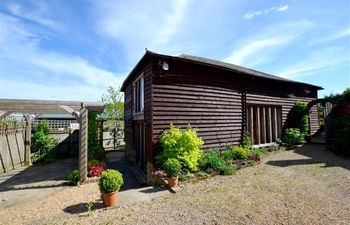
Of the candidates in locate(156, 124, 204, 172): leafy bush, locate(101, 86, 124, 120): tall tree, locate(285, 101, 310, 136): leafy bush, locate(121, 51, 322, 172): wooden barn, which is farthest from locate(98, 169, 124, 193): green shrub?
locate(101, 86, 124, 120): tall tree

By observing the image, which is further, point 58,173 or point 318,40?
point 318,40

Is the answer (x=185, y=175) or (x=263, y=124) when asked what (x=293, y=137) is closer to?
(x=263, y=124)

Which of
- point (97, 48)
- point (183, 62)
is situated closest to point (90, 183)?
point (183, 62)

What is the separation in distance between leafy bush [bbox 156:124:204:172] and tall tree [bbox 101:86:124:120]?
1361cm

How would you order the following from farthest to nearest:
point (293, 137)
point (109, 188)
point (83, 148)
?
point (293, 137)
point (83, 148)
point (109, 188)

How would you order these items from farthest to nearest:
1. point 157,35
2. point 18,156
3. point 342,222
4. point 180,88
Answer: point 18,156 → point 157,35 → point 180,88 → point 342,222

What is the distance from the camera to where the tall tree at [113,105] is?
20538 millimetres

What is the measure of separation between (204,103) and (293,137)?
6.36 m

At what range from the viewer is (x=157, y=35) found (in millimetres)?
9055

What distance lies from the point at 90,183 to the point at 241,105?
7.40 m

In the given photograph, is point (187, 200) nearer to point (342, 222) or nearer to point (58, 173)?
point (342, 222)

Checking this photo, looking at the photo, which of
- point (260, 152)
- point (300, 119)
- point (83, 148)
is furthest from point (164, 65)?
point (300, 119)

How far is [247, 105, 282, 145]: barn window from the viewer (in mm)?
10711

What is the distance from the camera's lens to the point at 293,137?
11.6m
